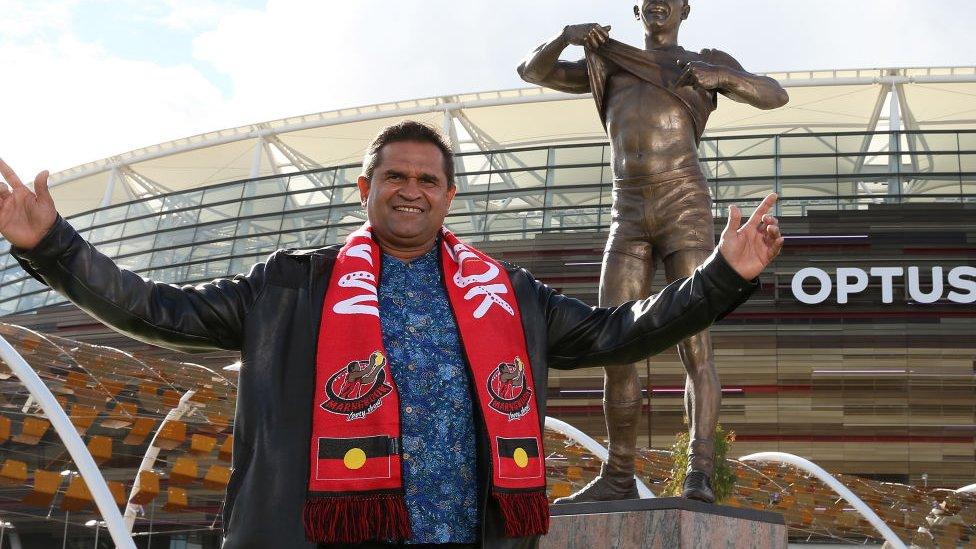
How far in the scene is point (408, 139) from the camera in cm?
317

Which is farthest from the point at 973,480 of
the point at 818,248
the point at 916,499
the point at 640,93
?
the point at 640,93

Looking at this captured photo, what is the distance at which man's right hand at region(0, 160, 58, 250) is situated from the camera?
2643mm

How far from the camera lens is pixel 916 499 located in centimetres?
1836

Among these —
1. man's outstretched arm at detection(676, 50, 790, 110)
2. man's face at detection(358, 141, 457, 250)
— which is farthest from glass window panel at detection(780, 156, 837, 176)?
man's face at detection(358, 141, 457, 250)

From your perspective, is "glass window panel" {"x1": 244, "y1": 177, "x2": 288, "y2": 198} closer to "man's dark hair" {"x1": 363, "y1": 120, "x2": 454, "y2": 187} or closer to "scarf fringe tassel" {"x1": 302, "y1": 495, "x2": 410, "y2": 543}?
"man's dark hair" {"x1": 363, "y1": 120, "x2": 454, "y2": 187}

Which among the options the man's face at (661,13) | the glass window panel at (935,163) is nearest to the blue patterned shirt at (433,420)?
the man's face at (661,13)

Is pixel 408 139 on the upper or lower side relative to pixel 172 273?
lower

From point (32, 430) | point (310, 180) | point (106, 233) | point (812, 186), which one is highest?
point (310, 180)

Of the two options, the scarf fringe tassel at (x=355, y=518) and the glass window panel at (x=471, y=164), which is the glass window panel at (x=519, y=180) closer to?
the glass window panel at (x=471, y=164)

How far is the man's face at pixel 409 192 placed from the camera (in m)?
3.13

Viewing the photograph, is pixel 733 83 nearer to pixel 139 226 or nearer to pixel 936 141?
pixel 936 141

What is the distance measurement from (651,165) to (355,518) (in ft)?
13.7

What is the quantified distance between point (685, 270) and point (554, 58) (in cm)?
134

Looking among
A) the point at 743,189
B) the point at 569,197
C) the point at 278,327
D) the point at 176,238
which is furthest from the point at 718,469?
the point at 176,238
